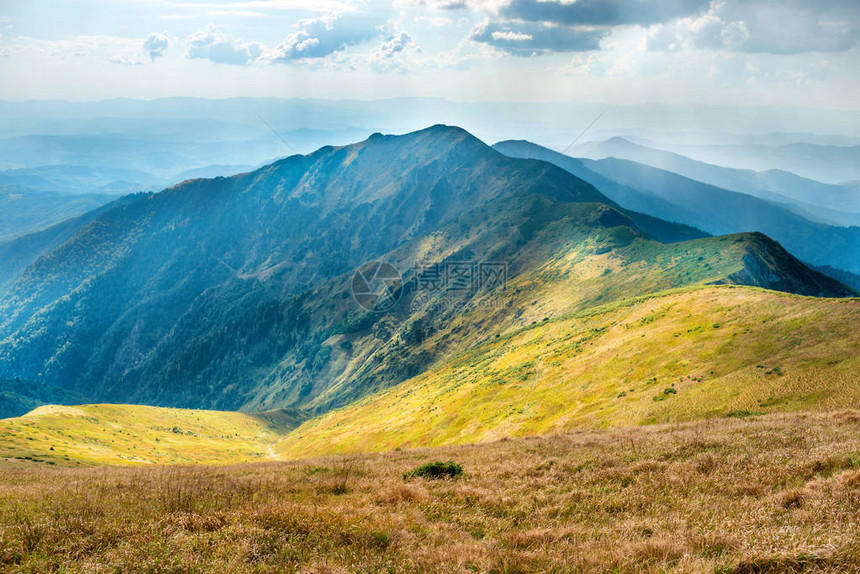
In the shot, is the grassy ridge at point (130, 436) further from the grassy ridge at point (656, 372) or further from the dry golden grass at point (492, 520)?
the dry golden grass at point (492, 520)

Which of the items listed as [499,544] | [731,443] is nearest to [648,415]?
[731,443]

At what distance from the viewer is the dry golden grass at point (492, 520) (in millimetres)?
6566

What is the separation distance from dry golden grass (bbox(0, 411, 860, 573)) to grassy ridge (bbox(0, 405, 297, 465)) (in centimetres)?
5033

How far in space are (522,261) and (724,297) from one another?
124 metres

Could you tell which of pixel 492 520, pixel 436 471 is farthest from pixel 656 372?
pixel 492 520

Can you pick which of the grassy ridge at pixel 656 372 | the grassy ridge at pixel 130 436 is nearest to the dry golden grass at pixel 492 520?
Result: the grassy ridge at pixel 656 372

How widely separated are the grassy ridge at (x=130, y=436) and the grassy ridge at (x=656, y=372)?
1284 inches

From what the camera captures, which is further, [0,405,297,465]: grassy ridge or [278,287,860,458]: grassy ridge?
[0,405,297,465]: grassy ridge

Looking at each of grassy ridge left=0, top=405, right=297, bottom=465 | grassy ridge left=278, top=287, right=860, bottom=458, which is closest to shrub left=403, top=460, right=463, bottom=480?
grassy ridge left=278, top=287, right=860, bottom=458

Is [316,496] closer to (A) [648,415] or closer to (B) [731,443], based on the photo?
(B) [731,443]

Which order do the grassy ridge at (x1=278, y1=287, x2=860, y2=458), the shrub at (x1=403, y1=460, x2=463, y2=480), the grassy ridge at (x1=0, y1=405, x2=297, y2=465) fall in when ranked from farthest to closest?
the grassy ridge at (x1=0, y1=405, x2=297, y2=465)
the grassy ridge at (x1=278, y1=287, x2=860, y2=458)
the shrub at (x1=403, y1=460, x2=463, y2=480)

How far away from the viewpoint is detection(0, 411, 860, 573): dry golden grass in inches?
259

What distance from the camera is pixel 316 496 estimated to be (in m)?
11.1

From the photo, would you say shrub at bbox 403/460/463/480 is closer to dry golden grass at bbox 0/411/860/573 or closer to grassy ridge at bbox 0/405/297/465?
dry golden grass at bbox 0/411/860/573
